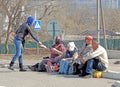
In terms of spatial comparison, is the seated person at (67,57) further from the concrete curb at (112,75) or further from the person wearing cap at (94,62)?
the concrete curb at (112,75)

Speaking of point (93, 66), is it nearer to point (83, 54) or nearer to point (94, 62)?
point (94, 62)

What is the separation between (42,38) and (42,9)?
16.0 feet

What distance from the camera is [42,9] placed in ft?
132

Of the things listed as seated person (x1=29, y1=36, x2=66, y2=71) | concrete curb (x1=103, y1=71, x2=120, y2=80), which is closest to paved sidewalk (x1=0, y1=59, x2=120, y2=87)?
concrete curb (x1=103, y1=71, x2=120, y2=80)

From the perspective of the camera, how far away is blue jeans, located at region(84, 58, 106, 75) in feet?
38.6

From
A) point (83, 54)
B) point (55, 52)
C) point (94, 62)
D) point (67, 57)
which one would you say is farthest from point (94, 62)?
point (55, 52)

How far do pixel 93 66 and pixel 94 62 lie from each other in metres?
0.12

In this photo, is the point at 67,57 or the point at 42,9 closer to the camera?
the point at 67,57

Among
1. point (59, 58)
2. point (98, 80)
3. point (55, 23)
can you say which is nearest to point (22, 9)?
point (55, 23)

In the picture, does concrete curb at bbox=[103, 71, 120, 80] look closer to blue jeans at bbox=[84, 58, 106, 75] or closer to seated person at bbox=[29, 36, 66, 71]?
blue jeans at bbox=[84, 58, 106, 75]

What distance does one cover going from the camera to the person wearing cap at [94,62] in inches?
464

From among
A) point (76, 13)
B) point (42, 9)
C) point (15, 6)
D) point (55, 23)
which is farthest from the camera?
point (76, 13)

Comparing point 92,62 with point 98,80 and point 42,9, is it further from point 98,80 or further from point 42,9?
point 42,9

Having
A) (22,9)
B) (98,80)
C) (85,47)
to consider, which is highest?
(22,9)
